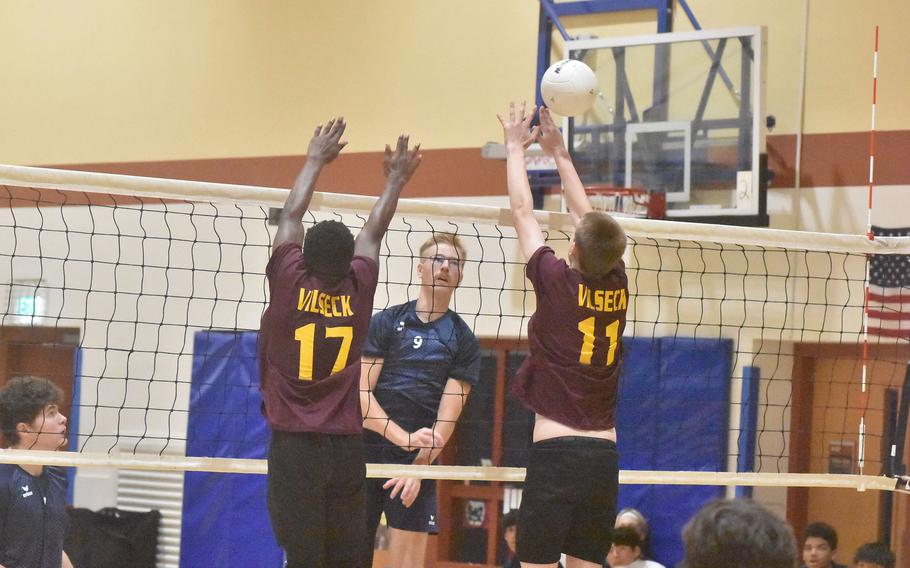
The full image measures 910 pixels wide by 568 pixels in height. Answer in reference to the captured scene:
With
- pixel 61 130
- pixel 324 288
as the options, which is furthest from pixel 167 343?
pixel 324 288

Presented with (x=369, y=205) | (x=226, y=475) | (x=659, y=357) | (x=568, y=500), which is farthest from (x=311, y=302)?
(x=226, y=475)

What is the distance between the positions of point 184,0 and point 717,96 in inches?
254

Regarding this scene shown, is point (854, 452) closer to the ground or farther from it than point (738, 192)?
closer to the ground

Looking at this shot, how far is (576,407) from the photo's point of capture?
518 centimetres

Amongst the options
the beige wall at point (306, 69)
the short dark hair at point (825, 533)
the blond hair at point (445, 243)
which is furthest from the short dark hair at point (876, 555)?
the blond hair at point (445, 243)

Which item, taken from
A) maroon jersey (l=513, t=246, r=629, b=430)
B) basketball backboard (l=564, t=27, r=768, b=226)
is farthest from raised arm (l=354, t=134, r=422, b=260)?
basketball backboard (l=564, t=27, r=768, b=226)

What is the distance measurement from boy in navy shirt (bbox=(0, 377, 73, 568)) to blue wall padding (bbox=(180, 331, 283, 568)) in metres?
4.77

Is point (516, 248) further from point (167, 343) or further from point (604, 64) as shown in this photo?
point (167, 343)

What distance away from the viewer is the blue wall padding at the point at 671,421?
10.1m

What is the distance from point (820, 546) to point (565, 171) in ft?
15.4

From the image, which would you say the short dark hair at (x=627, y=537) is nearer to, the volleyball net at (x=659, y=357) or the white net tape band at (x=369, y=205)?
the volleyball net at (x=659, y=357)

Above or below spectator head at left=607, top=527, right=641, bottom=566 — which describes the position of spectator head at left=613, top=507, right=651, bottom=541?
above

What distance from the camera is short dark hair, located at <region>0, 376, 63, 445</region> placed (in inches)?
236

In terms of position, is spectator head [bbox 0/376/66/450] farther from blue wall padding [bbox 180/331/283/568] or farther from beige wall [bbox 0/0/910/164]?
beige wall [bbox 0/0/910/164]
